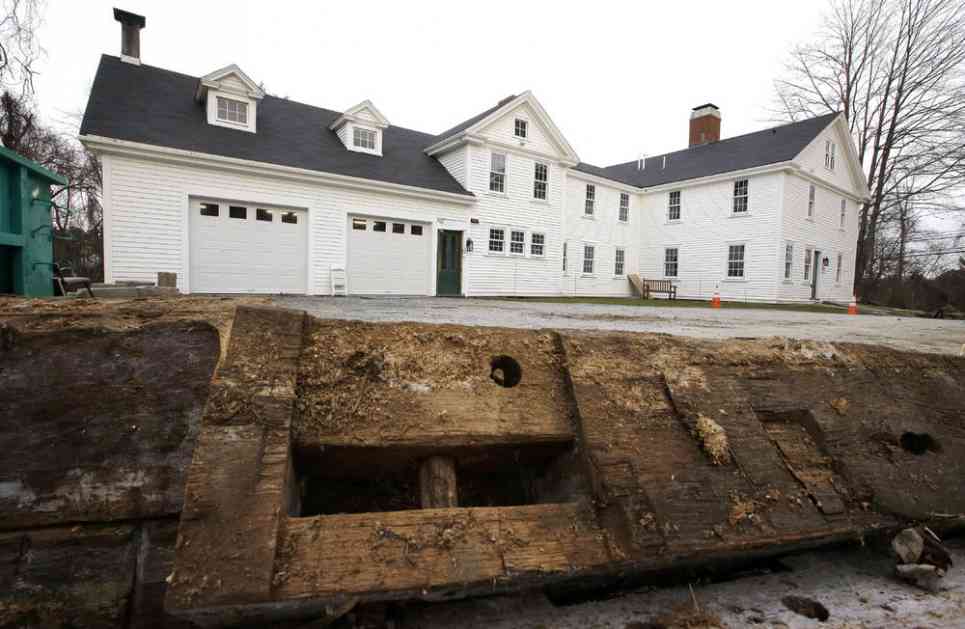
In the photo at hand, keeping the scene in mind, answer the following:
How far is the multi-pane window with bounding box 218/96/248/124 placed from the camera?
1314 centimetres

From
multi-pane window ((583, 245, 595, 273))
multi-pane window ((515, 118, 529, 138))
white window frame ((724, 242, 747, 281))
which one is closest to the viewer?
multi-pane window ((515, 118, 529, 138))

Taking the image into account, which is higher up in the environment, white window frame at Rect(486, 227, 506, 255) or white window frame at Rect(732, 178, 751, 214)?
white window frame at Rect(732, 178, 751, 214)

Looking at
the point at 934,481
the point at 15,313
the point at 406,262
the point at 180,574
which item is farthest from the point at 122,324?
the point at 406,262

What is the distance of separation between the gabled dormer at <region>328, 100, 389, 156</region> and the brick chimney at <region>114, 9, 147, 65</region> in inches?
226

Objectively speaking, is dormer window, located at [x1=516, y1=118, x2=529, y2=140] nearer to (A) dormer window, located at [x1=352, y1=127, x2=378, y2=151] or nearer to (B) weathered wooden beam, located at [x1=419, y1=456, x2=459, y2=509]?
(A) dormer window, located at [x1=352, y1=127, x2=378, y2=151]

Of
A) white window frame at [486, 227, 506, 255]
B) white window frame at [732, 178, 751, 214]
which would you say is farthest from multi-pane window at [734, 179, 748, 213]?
white window frame at [486, 227, 506, 255]

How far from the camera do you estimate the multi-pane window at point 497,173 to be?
1684 cm

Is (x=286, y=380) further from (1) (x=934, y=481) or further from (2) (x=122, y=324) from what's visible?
(1) (x=934, y=481)

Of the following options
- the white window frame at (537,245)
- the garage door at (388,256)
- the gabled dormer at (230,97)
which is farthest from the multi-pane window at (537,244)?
the gabled dormer at (230,97)

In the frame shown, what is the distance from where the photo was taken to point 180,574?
1042 mm

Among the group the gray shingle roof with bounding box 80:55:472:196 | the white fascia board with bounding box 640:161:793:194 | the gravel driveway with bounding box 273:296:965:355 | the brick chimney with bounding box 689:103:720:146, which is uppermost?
the brick chimney with bounding box 689:103:720:146

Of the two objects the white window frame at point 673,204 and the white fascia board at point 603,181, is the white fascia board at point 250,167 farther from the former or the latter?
the white window frame at point 673,204

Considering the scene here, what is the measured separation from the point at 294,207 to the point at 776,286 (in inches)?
733

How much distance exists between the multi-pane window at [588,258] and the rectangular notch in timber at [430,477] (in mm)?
19202
